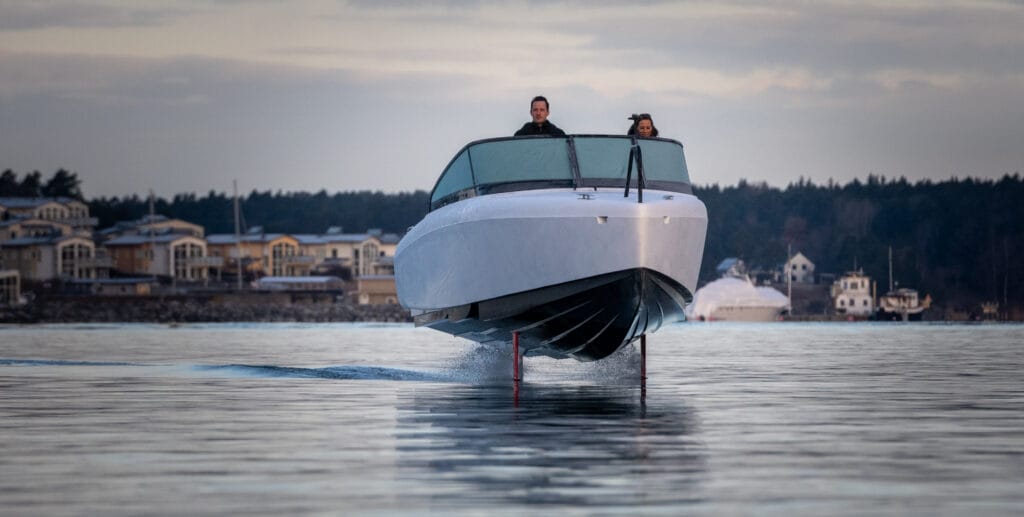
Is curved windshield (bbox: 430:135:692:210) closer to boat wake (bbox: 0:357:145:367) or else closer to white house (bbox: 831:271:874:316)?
boat wake (bbox: 0:357:145:367)

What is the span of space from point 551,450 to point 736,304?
15620 cm

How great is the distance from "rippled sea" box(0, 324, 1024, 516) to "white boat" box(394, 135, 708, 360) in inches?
38.4

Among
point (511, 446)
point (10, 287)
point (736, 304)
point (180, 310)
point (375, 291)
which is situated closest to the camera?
point (511, 446)

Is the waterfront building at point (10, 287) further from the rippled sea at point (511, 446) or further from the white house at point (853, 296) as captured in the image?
the rippled sea at point (511, 446)

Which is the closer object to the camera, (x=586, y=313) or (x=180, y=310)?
(x=586, y=313)

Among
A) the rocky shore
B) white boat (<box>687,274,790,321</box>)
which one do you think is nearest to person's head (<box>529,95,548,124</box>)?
the rocky shore

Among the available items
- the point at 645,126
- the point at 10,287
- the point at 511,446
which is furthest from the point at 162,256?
the point at 511,446

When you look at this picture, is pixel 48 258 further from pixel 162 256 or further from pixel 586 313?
pixel 586 313

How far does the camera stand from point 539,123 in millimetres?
22328

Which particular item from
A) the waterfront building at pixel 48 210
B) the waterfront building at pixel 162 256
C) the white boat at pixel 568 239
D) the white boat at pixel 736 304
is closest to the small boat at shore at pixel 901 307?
the white boat at pixel 736 304

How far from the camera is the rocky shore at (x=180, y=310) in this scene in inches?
5148

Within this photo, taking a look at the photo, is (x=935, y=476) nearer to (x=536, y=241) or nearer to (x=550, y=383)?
(x=536, y=241)

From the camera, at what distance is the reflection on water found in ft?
35.2

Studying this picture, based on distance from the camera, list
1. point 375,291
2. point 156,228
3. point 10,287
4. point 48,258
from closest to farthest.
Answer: point 10,287
point 48,258
point 375,291
point 156,228
